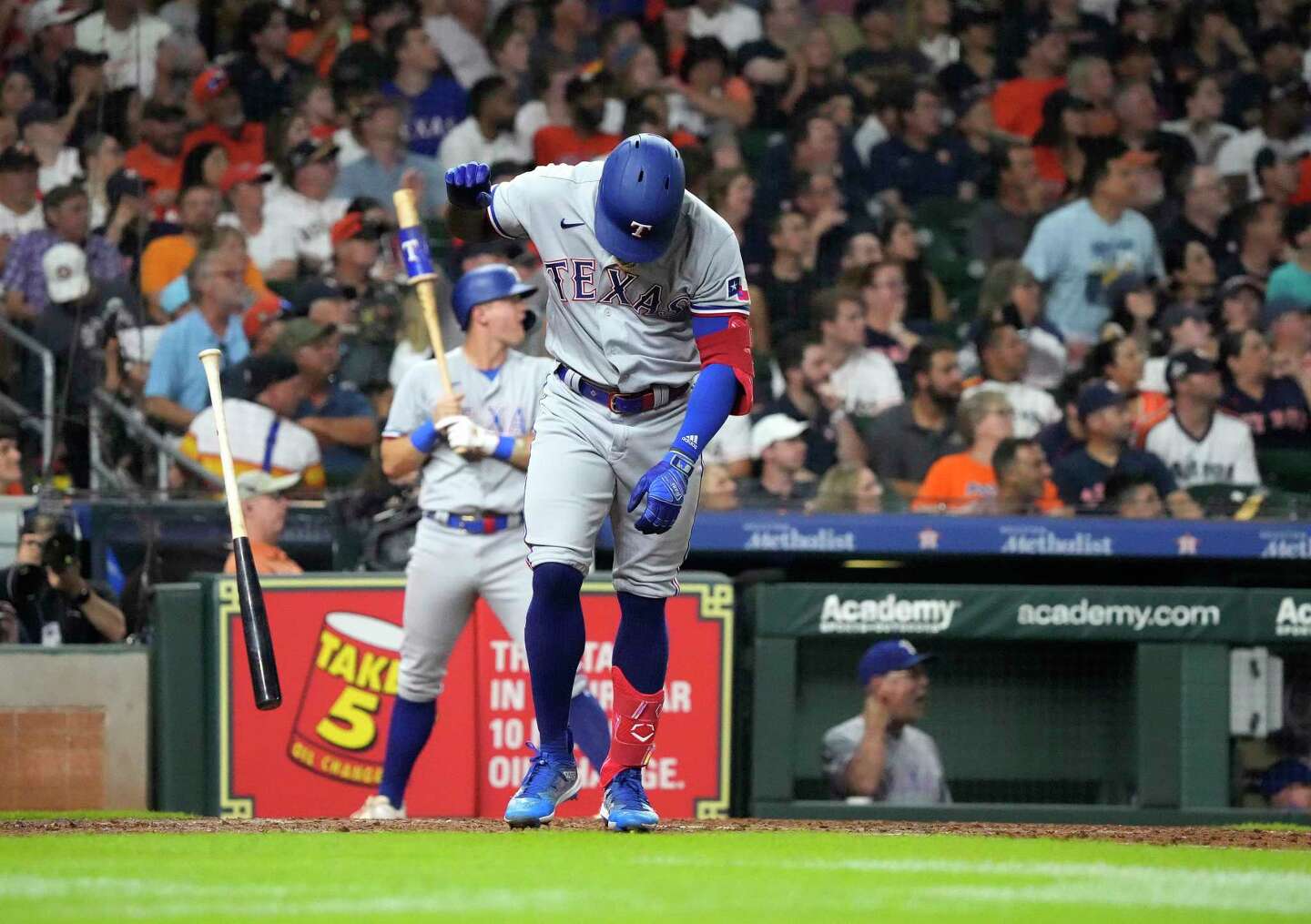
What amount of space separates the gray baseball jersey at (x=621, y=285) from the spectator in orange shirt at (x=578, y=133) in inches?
231

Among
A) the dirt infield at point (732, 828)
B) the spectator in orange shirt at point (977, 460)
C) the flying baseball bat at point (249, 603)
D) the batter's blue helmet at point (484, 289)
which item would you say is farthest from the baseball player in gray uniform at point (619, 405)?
the spectator in orange shirt at point (977, 460)

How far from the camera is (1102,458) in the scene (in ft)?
30.7

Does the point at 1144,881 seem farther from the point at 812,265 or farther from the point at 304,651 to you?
the point at 812,265

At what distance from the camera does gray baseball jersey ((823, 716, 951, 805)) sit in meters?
7.76

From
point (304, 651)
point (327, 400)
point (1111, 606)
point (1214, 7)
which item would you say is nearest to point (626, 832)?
point (304, 651)

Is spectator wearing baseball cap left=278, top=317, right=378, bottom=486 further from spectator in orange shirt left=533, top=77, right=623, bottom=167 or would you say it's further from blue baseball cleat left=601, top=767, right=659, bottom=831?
blue baseball cleat left=601, top=767, right=659, bottom=831

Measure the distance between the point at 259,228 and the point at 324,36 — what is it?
152 centimetres

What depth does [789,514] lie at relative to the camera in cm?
858

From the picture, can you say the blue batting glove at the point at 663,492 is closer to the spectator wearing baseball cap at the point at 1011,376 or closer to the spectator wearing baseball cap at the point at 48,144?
the spectator wearing baseball cap at the point at 1011,376

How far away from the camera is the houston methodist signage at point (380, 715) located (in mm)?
7535

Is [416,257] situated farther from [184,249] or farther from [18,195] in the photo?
[18,195]

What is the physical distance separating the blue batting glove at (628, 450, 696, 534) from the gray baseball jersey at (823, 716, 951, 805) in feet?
10.5

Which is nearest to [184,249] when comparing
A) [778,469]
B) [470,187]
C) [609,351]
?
[778,469]

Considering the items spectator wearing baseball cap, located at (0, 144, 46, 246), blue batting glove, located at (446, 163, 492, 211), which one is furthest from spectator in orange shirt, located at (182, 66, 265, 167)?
blue batting glove, located at (446, 163, 492, 211)
